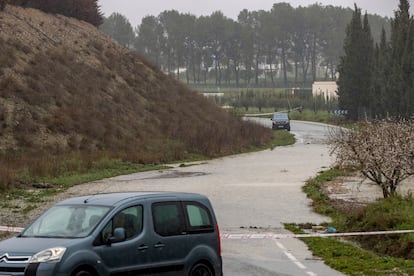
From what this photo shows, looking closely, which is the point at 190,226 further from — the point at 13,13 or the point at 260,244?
the point at 13,13

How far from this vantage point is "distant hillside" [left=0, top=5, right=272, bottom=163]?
49438 millimetres

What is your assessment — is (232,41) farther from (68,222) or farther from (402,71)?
(68,222)

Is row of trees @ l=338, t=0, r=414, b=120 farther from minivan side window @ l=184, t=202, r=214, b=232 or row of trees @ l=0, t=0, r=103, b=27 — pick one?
minivan side window @ l=184, t=202, r=214, b=232

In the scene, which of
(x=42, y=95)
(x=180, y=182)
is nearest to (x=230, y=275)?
(x=180, y=182)

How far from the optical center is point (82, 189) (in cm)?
3438

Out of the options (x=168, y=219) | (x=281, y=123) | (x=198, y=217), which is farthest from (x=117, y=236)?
(x=281, y=123)

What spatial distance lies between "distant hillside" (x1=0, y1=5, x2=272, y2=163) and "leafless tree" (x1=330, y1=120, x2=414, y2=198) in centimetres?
2245

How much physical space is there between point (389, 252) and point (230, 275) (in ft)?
14.0

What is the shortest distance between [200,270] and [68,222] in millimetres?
2175

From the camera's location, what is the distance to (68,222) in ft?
39.5

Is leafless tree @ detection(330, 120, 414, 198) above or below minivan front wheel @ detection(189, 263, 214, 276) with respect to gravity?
above

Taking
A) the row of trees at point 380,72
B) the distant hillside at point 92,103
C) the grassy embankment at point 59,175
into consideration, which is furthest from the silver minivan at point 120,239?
the row of trees at point 380,72

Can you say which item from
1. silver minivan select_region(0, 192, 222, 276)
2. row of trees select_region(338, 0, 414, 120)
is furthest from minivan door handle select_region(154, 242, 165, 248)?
row of trees select_region(338, 0, 414, 120)

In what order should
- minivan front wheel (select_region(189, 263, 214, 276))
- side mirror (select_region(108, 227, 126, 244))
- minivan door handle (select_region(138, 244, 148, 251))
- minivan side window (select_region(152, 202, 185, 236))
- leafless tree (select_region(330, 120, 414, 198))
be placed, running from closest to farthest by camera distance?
side mirror (select_region(108, 227, 126, 244)) → minivan door handle (select_region(138, 244, 148, 251)) → minivan side window (select_region(152, 202, 185, 236)) → minivan front wheel (select_region(189, 263, 214, 276)) → leafless tree (select_region(330, 120, 414, 198))
